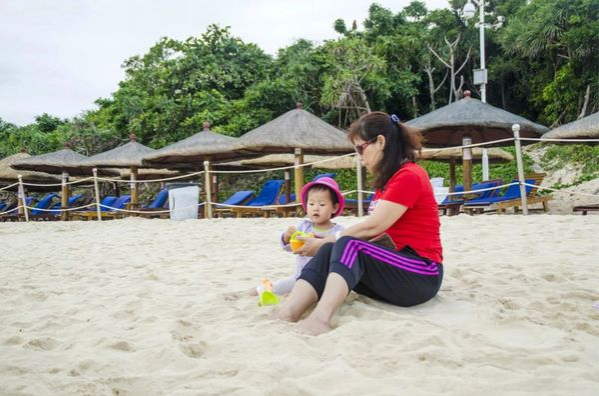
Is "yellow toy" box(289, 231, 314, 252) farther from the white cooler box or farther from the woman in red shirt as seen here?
the white cooler box

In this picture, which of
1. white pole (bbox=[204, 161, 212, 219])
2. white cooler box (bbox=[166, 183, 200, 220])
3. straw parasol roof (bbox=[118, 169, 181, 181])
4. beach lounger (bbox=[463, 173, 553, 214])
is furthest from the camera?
straw parasol roof (bbox=[118, 169, 181, 181])

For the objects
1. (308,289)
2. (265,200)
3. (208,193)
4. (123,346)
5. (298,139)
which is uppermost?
(298,139)

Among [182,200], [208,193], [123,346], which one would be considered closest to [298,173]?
[208,193]

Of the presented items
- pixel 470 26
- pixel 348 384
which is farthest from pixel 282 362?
pixel 470 26

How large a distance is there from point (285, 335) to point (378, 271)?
56cm

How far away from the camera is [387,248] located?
246 cm

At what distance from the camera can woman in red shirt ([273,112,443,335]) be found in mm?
2379

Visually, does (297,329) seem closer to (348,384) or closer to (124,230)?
(348,384)

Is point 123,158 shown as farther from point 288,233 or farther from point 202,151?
point 288,233

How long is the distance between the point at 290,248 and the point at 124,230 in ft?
18.4

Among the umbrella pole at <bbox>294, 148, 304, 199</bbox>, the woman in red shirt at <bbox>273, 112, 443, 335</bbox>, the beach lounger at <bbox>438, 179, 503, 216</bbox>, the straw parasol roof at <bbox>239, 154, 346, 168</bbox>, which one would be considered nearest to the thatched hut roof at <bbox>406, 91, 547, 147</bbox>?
the beach lounger at <bbox>438, 179, 503, 216</bbox>

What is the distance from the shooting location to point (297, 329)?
2.18 metres

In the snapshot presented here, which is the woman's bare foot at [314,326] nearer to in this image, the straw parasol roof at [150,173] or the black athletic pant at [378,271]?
the black athletic pant at [378,271]

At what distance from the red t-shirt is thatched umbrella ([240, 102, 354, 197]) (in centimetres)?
781
